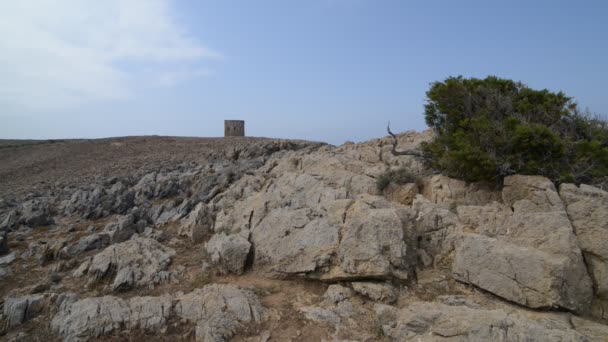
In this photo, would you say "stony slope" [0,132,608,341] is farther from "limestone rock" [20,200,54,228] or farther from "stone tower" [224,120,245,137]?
"stone tower" [224,120,245,137]

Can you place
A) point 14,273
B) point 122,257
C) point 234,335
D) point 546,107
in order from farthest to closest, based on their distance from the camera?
1. point 546,107
2. point 14,273
3. point 122,257
4. point 234,335

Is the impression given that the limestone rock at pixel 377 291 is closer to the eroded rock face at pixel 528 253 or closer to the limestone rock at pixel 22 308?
the eroded rock face at pixel 528 253

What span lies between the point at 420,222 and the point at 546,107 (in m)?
5.64

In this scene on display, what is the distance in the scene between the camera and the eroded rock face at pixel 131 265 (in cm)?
801

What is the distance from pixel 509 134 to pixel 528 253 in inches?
144

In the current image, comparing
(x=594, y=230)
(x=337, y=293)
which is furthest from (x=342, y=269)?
(x=594, y=230)

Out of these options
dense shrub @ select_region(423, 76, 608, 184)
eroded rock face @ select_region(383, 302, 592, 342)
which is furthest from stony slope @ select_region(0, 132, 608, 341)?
dense shrub @ select_region(423, 76, 608, 184)

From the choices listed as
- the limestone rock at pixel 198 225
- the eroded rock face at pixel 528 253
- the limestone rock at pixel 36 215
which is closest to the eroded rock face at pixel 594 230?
the eroded rock face at pixel 528 253

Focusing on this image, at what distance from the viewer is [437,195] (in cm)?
892

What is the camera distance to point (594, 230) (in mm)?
6227

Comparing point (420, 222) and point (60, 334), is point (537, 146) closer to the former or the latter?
point (420, 222)

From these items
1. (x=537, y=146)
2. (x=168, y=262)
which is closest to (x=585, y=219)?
(x=537, y=146)

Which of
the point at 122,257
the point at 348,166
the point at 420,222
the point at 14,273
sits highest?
the point at 348,166

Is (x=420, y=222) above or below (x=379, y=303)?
above
